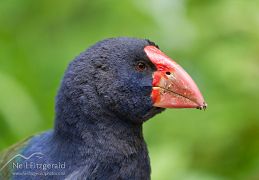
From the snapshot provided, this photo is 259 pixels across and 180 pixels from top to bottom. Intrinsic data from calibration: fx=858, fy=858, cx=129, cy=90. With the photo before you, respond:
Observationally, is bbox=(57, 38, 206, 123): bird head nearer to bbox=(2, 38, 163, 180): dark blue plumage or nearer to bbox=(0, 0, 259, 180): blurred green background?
bbox=(2, 38, 163, 180): dark blue plumage

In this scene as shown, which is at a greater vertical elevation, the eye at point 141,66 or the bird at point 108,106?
the eye at point 141,66

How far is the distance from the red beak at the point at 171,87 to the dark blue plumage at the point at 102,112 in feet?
0.09

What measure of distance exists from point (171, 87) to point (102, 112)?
287 millimetres

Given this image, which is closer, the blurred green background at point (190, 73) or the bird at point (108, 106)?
the bird at point (108, 106)

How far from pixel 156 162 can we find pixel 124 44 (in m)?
1.02

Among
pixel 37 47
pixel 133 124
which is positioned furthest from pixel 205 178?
pixel 37 47

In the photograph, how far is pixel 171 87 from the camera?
3.30m

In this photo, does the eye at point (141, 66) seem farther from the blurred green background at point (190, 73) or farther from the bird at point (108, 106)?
the blurred green background at point (190, 73)

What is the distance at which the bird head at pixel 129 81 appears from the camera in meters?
3.24

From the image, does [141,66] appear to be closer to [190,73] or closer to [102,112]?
[102,112]

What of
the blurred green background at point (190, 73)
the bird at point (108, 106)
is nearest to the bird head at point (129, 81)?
the bird at point (108, 106)

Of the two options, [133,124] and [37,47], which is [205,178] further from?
[37,47]

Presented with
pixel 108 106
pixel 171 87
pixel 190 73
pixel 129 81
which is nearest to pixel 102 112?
pixel 108 106

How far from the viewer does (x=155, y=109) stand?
10.9 ft
